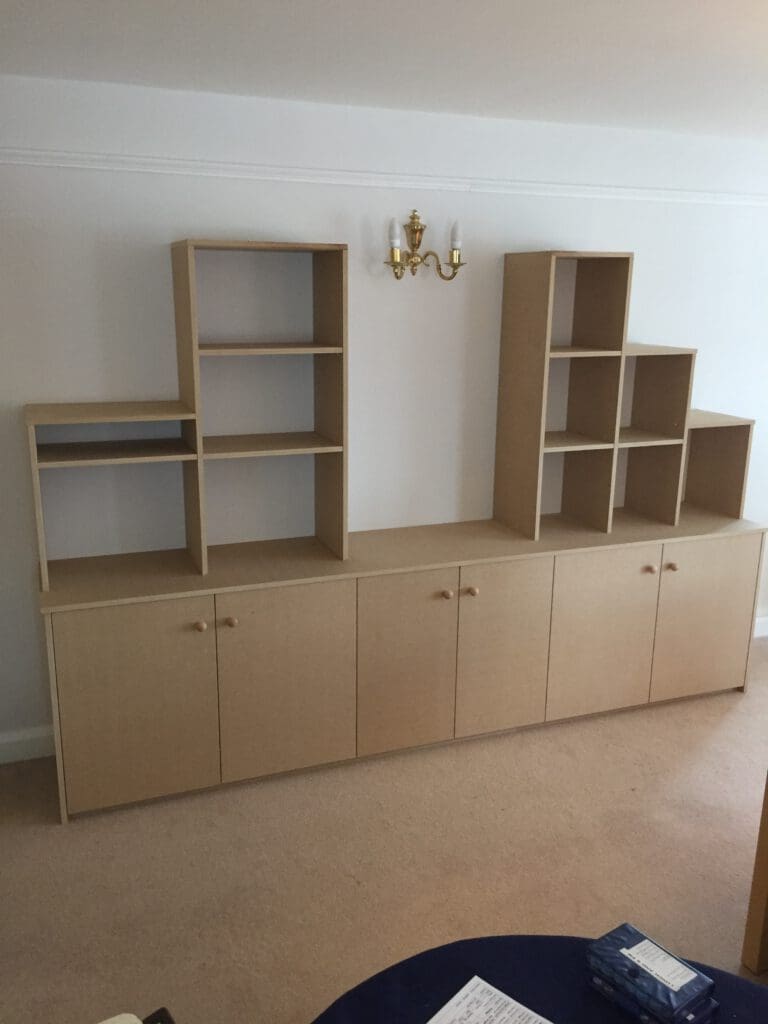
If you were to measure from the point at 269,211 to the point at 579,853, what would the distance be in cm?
237

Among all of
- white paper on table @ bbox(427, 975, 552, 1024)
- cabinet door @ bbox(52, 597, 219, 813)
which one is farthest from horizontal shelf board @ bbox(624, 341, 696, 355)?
white paper on table @ bbox(427, 975, 552, 1024)

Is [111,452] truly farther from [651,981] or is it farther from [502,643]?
[651,981]

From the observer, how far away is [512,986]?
160cm

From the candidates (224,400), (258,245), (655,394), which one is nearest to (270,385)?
(224,400)

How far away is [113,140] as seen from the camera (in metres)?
2.83

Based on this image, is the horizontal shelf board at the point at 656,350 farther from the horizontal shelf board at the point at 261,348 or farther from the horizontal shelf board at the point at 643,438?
the horizontal shelf board at the point at 261,348

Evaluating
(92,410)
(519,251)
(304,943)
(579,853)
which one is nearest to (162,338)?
(92,410)

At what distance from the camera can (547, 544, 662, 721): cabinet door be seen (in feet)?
11.1

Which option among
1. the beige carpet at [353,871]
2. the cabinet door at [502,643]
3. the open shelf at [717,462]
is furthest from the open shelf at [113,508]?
the open shelf at [717,462]

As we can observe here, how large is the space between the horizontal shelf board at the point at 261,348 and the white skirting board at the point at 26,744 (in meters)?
1.54

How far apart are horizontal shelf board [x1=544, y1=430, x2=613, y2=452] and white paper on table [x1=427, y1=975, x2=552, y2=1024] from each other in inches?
83.0

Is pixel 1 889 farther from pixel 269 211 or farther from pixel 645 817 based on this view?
pixel 269 211

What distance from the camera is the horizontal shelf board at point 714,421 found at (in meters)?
3.56

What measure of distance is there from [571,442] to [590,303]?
56 centimetres
